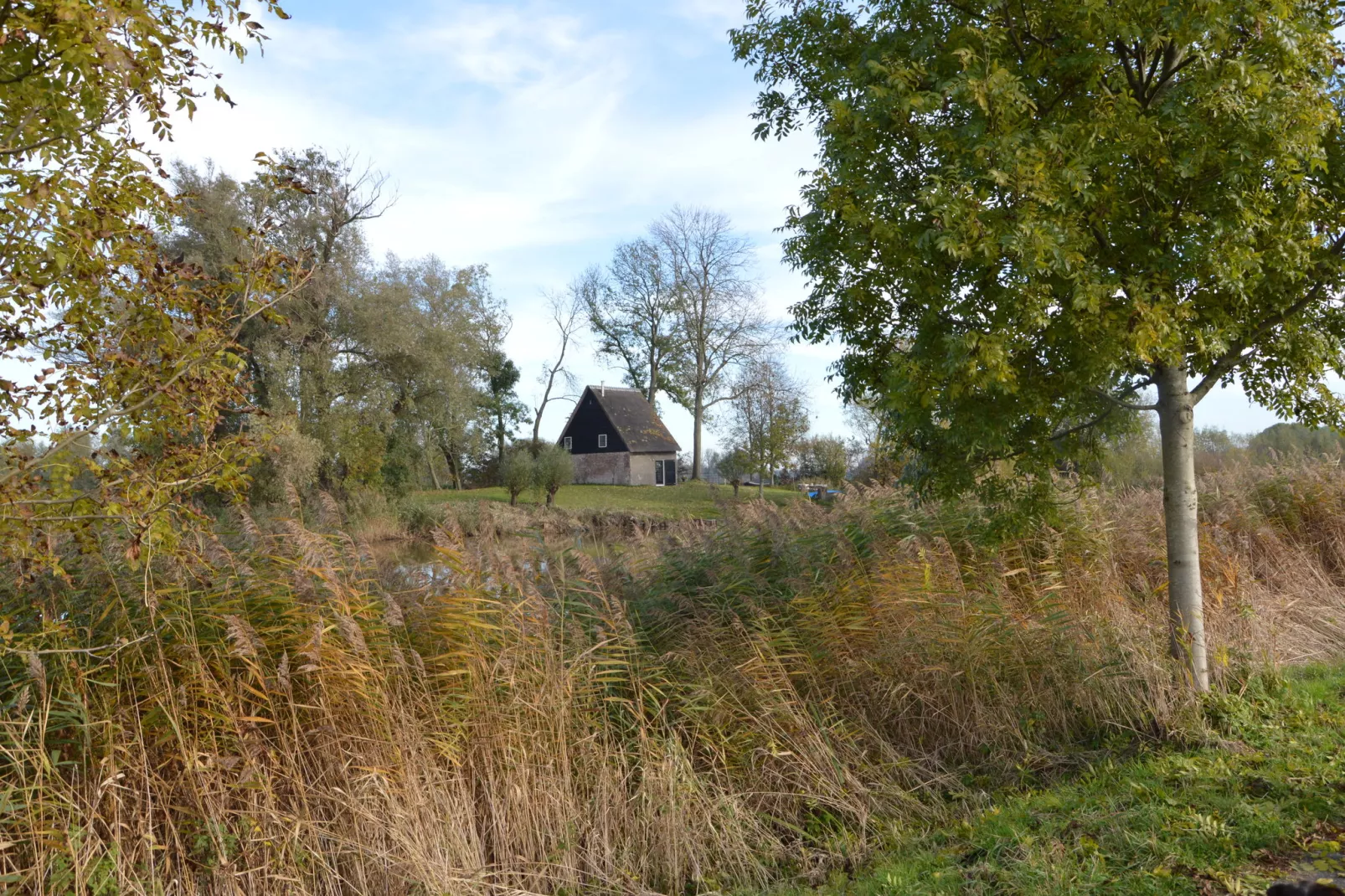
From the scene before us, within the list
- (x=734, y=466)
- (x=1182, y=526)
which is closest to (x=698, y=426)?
(x=734, y=466)

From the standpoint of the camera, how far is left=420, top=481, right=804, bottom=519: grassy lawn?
33281 millimetres

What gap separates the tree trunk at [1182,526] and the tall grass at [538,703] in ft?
0.84

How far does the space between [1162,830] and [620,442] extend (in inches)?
1828

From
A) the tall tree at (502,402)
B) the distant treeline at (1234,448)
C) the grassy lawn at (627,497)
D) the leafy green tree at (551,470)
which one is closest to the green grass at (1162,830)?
the distant treeline at (1234,448)

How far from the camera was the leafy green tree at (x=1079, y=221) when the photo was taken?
5.21m

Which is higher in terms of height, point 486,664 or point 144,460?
point 144,460

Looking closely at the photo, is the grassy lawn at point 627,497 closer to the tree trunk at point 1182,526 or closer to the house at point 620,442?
the house at point 620,442

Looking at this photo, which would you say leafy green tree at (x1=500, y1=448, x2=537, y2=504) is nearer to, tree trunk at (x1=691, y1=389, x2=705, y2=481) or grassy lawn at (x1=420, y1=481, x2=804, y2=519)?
grassy lawn at (x1=420, y1=481, x2=804, y2=519)

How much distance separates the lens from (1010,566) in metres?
7.94

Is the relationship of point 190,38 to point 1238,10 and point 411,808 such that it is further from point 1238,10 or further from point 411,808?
point 1238,10

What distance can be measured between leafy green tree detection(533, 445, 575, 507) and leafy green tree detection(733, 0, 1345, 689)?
28.8 meters

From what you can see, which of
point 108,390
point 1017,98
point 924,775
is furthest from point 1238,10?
point 108,390

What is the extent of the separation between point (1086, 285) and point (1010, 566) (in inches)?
134

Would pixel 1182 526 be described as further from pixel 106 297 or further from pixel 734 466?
pixel 734 466
